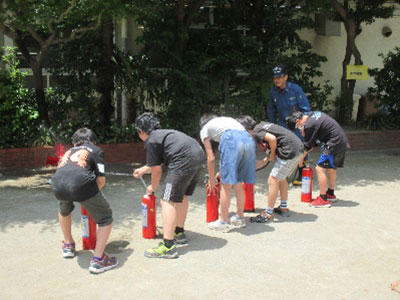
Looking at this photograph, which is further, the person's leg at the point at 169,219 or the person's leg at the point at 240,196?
the person's leg at the point at 240,196

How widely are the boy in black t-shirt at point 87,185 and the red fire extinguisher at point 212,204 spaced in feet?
5.17

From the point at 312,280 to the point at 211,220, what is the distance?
189cm

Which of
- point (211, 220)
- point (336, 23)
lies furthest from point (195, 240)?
point (336, 23)

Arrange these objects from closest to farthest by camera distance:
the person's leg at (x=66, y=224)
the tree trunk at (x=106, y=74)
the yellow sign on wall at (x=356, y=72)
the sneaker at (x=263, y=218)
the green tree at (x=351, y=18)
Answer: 1. the person's leg at (x=66, y=224)
2. the sneaker at (x=263, y=218)
3. the tree trunk at (x=106, y=74)
4. the green tree at (x=351, y=18)
5. the yellow sign on wall at (x=356, y=72)

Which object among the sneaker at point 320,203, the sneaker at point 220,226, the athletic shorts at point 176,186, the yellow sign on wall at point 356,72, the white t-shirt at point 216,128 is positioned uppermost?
the yellow sign on wall at point 356,72

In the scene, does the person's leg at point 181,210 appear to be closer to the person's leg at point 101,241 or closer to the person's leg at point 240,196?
the person's leg at point 240,196

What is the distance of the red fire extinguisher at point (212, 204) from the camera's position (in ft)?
19.8

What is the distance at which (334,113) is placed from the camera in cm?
1351

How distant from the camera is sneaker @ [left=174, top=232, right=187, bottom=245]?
5414 millimetres

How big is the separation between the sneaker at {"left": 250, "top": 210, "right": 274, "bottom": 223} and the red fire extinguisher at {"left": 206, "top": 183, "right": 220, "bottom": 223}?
18.9 inches

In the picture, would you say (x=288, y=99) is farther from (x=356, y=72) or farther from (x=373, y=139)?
(x=356, y=72)

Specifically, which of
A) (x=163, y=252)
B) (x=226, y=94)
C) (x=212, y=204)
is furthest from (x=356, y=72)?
(x=163, y=252)

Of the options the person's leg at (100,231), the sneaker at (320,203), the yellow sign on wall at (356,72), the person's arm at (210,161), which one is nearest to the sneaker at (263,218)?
the person's arm at (210,161)

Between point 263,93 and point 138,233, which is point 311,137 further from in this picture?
point 263,93
